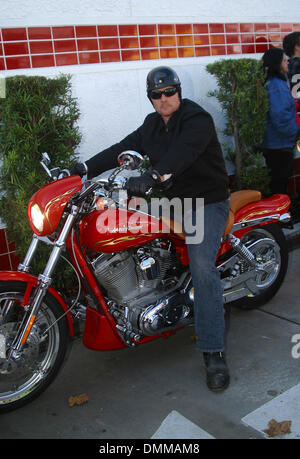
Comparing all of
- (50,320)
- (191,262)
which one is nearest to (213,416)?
(191,262)

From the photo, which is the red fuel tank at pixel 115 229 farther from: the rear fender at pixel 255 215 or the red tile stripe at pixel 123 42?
the red tile stripe at pixel 123 42

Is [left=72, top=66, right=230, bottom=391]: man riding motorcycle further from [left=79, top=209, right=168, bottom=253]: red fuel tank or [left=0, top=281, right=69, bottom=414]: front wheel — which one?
[left=0, top=281, right=69, bottom=414]: front wheel

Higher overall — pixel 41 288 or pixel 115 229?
pixel 115 229

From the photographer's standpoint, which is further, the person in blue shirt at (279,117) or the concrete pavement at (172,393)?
the person in blue shirt at (279,117)

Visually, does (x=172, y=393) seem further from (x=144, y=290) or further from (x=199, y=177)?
(x=199, y=177)

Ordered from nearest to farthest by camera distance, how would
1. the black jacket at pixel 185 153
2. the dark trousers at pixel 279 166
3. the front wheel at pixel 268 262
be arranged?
the black jacket at pixel 185 153, the front wheel at pixel 268 262, the dark trousers at pixel 279 166

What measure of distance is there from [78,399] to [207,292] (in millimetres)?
1079

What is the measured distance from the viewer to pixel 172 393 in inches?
127

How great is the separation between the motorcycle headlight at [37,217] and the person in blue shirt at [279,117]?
11.5 ft

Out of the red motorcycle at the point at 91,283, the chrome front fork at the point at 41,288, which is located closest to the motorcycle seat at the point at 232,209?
the red motorcycle at the point at 91,283

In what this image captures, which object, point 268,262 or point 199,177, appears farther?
point 268,262

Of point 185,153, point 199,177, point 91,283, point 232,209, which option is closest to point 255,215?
point 232,209

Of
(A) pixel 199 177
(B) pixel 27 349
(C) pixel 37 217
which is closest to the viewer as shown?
(C) pixel 37 217

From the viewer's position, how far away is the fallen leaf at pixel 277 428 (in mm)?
2740
